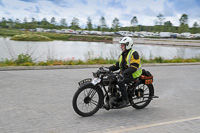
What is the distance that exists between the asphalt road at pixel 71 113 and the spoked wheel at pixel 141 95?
0.57 ft

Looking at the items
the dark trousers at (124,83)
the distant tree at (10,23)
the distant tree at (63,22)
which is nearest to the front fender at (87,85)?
the dark trousers at (124,83)

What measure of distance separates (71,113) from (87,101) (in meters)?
0.53

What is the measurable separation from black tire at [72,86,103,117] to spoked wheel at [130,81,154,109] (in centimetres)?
87

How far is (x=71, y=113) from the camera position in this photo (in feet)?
17.0

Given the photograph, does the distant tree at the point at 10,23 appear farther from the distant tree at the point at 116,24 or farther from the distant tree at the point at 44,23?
the distant tree at the point at 116,24

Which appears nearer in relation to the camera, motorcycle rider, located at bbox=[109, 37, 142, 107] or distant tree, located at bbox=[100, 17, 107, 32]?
motorcycle rider, located at bbox=[109, 37, 142, 107]

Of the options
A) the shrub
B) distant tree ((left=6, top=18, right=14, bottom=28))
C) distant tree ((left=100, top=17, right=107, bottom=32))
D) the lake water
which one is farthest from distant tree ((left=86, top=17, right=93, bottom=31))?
the shrub

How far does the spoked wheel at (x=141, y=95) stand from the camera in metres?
5.54

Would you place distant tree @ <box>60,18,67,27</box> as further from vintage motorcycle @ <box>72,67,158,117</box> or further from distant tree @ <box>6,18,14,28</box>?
vintage motorcycle @ <box>72,67,158,117</box>

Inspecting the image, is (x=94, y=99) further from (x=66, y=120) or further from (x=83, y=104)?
(x=66, y=120)

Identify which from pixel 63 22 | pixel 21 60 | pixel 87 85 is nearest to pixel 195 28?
pixel 63 22

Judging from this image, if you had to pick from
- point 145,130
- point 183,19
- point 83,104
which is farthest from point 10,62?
point 183,19

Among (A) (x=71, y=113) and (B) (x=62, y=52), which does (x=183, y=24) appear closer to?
(B) (x=62, y=52)

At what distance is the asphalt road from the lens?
4414 mm
